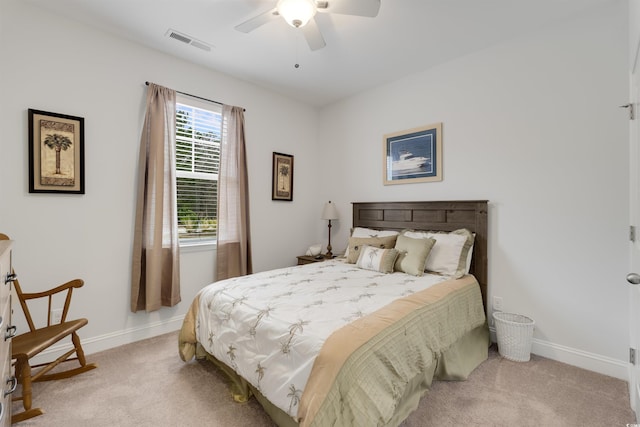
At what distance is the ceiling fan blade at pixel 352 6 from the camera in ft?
6.07

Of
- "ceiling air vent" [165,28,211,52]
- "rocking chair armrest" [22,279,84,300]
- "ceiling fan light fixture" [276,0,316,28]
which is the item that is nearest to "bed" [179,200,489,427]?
"rocking chair armrest" [22,279,84,300]

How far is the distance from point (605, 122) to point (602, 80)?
1.06ft

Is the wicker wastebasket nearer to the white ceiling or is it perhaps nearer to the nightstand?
the nightstand

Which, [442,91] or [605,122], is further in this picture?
[442,91]

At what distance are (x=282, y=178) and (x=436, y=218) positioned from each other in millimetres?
1992

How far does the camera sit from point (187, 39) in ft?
8.85

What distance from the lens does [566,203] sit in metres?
2.39

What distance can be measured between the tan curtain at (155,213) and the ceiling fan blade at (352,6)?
180cm

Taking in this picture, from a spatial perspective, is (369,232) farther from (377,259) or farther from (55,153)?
(55,153)

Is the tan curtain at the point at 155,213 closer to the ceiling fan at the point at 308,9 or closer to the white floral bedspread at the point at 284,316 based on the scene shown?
the white floral bedspread at the point at 284,316

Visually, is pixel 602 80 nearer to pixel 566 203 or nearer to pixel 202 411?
pixel 566 203

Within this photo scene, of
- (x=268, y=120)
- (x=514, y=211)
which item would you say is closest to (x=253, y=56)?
(x=268, y=120)

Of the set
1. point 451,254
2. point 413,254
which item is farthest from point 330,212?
point 451,254

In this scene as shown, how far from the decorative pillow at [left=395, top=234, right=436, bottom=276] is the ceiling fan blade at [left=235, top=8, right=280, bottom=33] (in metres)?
2.13
